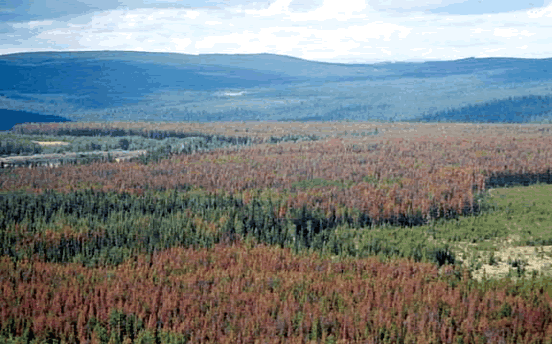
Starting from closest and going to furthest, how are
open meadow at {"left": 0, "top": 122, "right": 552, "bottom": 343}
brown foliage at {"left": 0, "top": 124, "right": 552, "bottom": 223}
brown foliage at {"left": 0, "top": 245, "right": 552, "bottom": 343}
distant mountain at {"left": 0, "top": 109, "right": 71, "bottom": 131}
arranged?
brown foliage at {"left": 0, "top": 245, "right": 552, "bottom": 343} → open meadow at {"left": 0, "top": 122, "right": 552, "bottom": 343} → brown foliage at {"left": 0, "top": 124, "right": 552, "bottom": 223} → distant mountain at {"left": 0, "top": 109, "right": 71, "bottom": 131}

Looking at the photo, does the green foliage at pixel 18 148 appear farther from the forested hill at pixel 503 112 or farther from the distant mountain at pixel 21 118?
the forested hill at pixel 503 112

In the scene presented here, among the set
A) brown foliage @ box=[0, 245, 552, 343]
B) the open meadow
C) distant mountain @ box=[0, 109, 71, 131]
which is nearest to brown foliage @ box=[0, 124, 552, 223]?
the open meadow

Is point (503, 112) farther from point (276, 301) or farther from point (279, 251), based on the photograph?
point (276, 301)

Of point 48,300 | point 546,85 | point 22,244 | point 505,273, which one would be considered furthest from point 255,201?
point 546,85

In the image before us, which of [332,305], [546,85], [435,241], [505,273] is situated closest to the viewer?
[332,305]

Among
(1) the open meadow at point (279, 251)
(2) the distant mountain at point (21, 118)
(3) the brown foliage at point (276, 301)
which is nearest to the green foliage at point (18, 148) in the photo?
(1) the open meadow at point (279, 251)

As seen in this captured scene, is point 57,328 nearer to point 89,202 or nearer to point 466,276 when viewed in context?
point 466,276

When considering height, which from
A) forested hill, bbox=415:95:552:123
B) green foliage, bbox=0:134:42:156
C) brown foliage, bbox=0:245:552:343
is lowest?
forested hill, bbox=415:95:552:123

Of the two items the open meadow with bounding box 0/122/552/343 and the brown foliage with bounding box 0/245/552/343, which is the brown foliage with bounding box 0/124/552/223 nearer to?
the open meadow with bounding box 0/122/552/343
